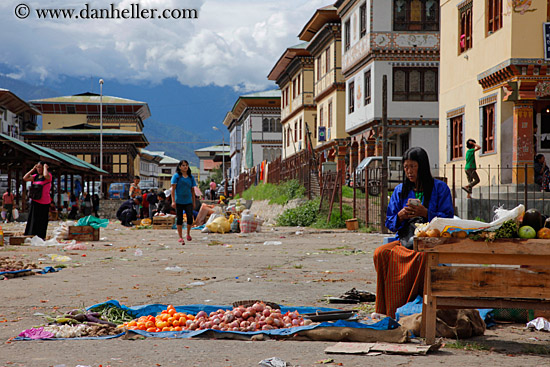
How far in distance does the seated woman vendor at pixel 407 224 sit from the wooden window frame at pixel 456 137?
720 inches

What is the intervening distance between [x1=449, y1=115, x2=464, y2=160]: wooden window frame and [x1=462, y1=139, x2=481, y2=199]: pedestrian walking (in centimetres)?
301

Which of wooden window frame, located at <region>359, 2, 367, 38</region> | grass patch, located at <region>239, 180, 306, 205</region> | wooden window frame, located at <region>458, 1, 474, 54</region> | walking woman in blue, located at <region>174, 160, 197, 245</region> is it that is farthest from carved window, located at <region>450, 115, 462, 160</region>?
walking woman in blue, located at <region>174, 160, 197, 245</region>

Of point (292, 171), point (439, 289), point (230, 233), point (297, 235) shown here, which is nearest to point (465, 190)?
point (297, 235)

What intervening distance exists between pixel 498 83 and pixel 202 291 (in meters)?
15.2

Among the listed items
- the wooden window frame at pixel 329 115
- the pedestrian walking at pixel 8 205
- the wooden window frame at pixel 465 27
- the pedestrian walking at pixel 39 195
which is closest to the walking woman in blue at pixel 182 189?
the pedestrian walking at pixel 39 195

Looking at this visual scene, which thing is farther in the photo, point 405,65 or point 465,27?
point 405,65

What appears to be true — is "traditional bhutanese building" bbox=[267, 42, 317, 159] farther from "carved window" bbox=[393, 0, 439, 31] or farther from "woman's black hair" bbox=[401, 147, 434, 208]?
"woman's black hair" bbox=[401, 147, 434, 208]

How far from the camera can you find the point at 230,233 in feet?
73.7

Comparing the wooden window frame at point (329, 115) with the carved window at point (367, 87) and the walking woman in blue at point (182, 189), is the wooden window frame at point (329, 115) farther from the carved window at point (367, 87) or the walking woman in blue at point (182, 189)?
the walking woman in blue at point (182, 189)

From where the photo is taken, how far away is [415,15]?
33.1 meters

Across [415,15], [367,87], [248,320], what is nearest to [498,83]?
[415,15]

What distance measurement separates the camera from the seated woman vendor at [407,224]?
624cm

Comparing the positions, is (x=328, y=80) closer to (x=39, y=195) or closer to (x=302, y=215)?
(x=302, y=215)

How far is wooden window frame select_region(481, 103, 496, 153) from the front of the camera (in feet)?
70.9
